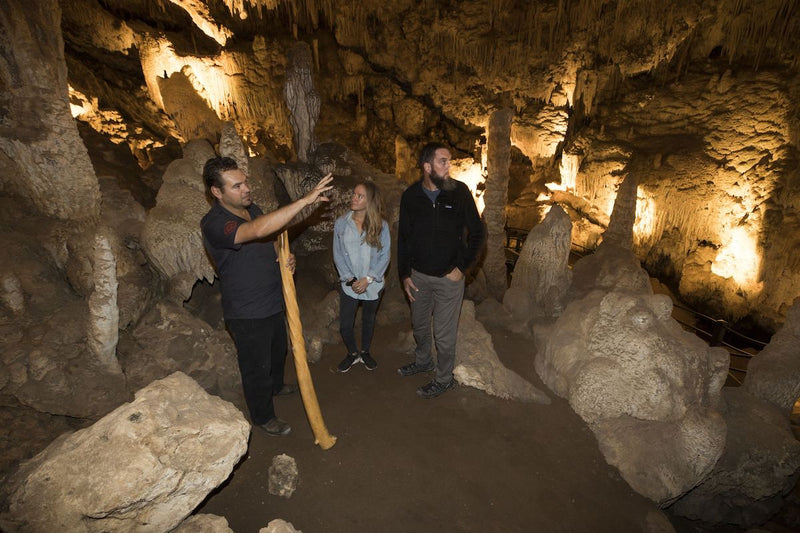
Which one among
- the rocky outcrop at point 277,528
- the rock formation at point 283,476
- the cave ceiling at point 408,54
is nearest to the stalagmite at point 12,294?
the rock formation at point 283,476

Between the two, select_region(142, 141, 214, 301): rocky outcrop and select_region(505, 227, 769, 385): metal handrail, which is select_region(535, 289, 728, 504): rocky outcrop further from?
select_region(142, 141, 214, 301): rocky outcrop

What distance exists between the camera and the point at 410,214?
3410mm

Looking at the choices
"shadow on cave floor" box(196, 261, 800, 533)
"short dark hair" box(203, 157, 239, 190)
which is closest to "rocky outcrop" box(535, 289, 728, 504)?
"shadow on cave floor" box(196, 261, 800, 533)

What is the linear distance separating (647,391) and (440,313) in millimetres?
1821

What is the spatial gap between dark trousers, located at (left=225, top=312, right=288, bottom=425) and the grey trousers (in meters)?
1.23

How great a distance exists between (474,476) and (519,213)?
1245 centimetres

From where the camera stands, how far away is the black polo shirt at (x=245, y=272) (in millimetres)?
2680

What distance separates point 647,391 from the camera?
3.29 meters

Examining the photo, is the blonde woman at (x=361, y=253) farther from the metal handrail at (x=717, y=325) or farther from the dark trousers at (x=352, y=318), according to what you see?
the metal handrail at (x=717, y=325)

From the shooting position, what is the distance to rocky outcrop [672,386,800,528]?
3.53m

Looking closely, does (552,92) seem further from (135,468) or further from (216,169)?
(135,468)

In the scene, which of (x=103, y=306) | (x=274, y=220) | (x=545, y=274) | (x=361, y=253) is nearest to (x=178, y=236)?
(x=103, y=306)

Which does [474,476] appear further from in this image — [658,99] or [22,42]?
[658,99]

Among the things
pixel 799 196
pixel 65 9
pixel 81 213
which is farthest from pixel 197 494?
pixel 65 9
